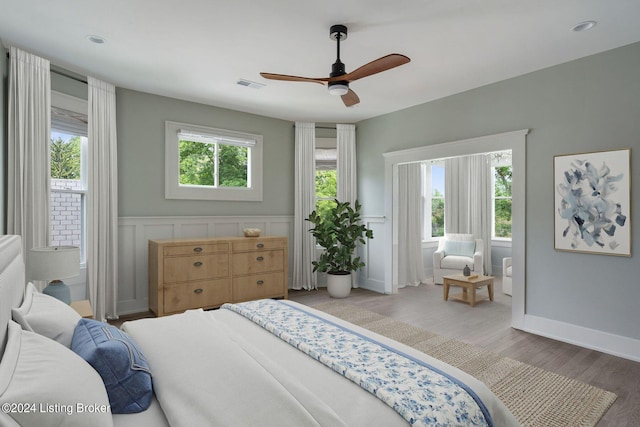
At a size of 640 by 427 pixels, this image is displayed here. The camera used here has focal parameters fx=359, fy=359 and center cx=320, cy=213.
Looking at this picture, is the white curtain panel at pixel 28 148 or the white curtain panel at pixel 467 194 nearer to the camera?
the white curtain panel at pixel 28 148

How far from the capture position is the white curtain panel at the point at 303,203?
5.61m

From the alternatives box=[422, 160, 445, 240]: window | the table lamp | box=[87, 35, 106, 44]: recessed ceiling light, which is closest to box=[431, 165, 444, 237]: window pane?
box=[422, 160, 445, 240]: window

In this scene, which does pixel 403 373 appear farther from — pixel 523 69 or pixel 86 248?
pixel 86 248

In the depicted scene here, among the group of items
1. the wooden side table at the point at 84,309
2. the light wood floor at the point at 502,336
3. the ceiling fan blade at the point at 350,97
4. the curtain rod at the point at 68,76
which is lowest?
the light wood floor at the point at 502,336

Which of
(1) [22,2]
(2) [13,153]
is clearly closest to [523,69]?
(1) [22,2]

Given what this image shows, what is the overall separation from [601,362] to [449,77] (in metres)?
2.97

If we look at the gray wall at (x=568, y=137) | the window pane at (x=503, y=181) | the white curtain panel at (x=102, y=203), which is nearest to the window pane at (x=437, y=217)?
the window pane at (x=503, y=181)

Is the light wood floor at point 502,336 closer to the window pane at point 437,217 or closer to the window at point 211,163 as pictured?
the window pane at point 437,217

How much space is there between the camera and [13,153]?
3.06m

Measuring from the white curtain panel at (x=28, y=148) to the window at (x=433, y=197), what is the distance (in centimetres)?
579

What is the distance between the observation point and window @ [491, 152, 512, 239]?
6.88m

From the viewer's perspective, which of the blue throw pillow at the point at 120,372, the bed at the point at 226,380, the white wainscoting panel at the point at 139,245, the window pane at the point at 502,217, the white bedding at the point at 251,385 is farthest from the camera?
the window pane at the point at 502,217

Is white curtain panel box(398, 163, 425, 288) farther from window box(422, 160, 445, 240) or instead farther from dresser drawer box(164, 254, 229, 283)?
dresser drawer box(164, 254, 229, 283)

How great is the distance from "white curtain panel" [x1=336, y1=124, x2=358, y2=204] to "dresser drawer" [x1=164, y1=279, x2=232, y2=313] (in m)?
2.38
